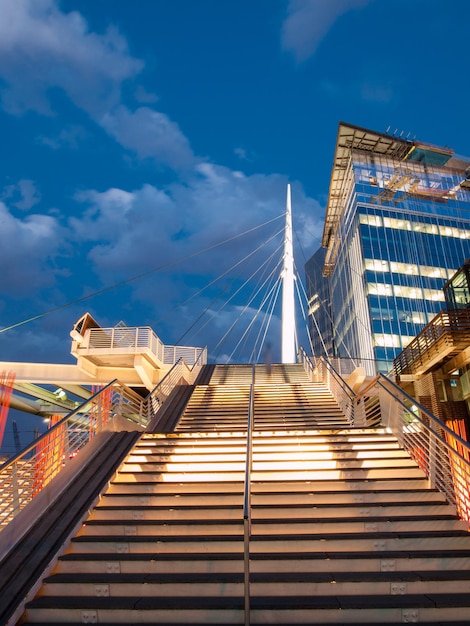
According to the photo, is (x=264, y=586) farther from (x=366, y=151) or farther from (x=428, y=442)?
(x=366, y=151)

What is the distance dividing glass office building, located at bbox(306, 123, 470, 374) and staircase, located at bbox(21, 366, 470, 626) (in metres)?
36.9

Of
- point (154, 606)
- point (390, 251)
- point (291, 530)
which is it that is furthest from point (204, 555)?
point (390, 251)

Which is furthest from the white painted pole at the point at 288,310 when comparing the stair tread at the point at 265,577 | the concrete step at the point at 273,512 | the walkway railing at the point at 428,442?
the stair tread at the point at 265,577

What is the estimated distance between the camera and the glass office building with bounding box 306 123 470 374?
145 ft

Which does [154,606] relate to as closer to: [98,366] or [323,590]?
[323,590]

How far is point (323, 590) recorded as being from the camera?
394 centimetres

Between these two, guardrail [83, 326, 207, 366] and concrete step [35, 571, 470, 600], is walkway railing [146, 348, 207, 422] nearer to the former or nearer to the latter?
guardrail [83, 326, 207, 366]

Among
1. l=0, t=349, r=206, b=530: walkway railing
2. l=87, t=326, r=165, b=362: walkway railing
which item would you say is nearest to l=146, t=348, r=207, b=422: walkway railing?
l=0, t=349, r=206, b=530: walkway railing

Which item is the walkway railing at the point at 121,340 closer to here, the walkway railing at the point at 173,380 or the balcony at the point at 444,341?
the walkway railing at the point at 173,380

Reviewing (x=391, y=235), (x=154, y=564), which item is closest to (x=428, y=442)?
(x=154, y=564)

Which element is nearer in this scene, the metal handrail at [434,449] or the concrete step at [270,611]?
the concrete step at [270,611]

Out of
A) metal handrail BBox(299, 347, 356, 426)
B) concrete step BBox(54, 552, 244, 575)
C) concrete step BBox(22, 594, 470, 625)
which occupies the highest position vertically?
metal handrail BBox(299, 347, 356, 426)

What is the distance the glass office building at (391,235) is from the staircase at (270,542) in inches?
1454

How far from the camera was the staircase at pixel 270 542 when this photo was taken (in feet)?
12.2
